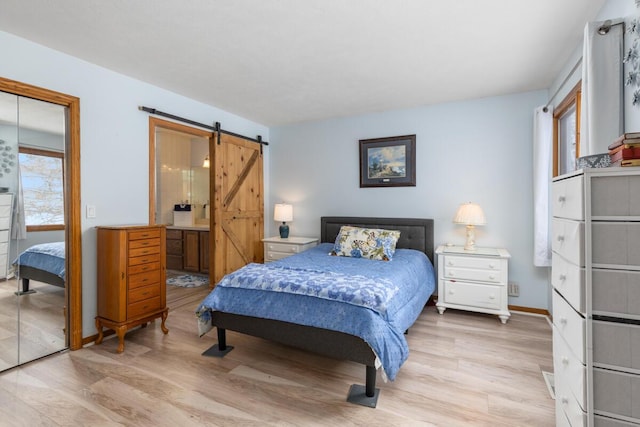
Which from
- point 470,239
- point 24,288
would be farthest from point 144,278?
point 470,239

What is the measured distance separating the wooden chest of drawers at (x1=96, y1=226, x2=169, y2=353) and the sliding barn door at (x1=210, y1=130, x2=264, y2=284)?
131 centimetres

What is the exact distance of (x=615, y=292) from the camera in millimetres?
1192

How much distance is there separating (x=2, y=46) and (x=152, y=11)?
1.26 meters

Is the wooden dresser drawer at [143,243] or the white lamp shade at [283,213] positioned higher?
the white lamp shade at [283,213]

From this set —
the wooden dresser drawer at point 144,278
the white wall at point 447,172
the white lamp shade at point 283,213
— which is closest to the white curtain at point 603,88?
the white wall at point 447,172

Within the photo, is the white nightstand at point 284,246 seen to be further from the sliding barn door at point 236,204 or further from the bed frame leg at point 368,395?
the bed frame leg at point 368,395

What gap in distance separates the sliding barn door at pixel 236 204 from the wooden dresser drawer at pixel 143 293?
4.20ft

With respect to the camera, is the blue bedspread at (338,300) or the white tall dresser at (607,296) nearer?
the white tall dresser at (607,296)

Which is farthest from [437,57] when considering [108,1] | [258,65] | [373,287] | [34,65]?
[34,65]

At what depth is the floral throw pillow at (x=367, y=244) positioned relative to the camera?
3.49 meters

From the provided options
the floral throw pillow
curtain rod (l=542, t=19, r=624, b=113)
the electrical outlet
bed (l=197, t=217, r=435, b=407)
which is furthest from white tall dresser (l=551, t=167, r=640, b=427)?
the electrical outlet

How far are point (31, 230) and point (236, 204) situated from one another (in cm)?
236

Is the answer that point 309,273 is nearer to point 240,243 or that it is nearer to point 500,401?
point 500,401

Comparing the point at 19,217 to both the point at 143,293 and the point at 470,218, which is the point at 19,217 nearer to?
the point at 143,293
